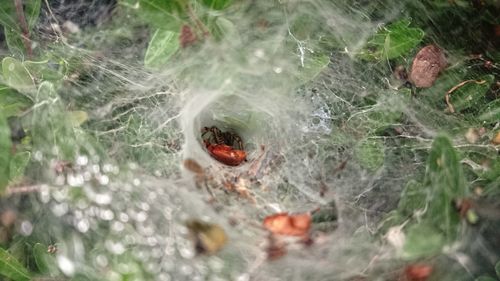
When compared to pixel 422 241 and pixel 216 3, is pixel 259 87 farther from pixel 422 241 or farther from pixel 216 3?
pixel 422 241

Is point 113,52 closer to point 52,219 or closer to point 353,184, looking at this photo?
point 52,219

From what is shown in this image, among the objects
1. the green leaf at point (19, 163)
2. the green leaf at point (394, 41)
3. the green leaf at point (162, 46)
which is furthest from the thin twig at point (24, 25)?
the green leaf at point (394, 41)

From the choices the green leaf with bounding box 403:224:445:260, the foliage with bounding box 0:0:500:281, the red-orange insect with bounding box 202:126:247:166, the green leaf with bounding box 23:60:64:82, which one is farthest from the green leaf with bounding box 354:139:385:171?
the green leaf with bounding box 23:60:64:82

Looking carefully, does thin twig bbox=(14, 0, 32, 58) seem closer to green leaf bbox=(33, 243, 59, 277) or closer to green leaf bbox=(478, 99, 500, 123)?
green leaf bbox=(33, 243, 59, 277)

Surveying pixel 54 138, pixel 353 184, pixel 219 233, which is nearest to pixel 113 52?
pixel 54 138

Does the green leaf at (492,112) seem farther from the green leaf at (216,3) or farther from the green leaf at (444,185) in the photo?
the green leaf at (216,3)

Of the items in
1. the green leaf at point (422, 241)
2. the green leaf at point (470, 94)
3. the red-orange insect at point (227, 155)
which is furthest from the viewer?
the red-orange insect at point (227, 155)

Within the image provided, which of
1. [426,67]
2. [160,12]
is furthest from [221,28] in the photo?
[426,67]
